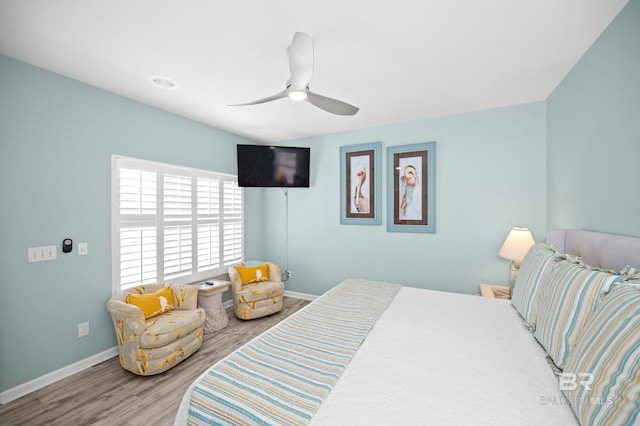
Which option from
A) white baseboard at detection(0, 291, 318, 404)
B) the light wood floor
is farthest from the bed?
white baseboard at detection(0, 291, 318, 404)

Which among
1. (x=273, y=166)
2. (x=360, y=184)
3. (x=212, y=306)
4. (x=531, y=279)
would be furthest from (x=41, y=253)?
(x=531, y=279)

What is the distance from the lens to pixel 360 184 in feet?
12.5

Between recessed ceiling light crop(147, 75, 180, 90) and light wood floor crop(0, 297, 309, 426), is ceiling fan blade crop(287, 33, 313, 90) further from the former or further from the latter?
light wood floor crop(0, 297, 309, 426)

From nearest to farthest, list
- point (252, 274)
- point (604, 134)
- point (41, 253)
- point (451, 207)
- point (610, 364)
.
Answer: point (610, 364) → point (604, 134) → point (41, 253) → point (451, 207) → point (252, 274)

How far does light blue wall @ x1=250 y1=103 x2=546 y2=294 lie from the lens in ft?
9.50

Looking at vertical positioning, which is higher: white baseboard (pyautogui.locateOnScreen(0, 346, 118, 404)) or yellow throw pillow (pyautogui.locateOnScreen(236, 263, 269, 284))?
yellow throw pillow (pyautogui.locateOnScreen(236, 263, 269, 284))

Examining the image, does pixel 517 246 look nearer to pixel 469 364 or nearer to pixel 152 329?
pixel 469 364

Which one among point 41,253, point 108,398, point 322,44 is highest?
point 322,44

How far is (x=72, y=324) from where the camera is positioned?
2348 millimetres

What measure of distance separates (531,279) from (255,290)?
2869mm

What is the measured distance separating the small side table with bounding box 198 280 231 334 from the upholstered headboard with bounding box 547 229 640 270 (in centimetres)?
344

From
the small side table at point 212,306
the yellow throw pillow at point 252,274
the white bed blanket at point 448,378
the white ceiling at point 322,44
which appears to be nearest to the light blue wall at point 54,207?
the white ceiling at point 322,44

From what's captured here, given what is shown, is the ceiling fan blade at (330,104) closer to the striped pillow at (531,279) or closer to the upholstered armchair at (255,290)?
the striped pillow at (531,279)

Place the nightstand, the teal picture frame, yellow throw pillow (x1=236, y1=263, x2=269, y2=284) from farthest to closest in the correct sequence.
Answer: yellow throw pillow (x1=236, y1=263, x2=269, y2=284) → the teal picture frame → the nightstand
